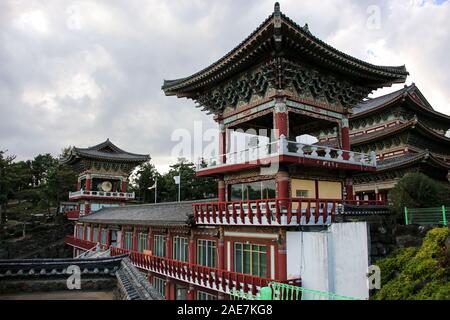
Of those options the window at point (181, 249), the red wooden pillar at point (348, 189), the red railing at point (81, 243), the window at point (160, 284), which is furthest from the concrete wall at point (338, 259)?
the red railing at point (81, 243)

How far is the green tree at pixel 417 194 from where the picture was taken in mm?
20281

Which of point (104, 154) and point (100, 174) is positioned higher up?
point (104, 154)

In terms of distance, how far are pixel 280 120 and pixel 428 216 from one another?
9.02 metres

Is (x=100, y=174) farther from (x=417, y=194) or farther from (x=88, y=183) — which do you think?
(x=417, y=194)

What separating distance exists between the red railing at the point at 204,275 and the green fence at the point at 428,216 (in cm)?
842

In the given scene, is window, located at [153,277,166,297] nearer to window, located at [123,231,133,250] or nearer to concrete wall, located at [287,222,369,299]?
window, located at [123,231,133,250]

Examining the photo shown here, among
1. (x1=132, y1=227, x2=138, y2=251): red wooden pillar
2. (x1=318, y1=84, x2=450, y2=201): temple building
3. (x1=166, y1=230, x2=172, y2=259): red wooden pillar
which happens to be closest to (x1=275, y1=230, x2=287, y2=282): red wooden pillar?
(x1=166, y1=230, x2=172, y2=259): red wooden pillar

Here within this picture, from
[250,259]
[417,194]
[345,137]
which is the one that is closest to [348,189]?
[345,137]

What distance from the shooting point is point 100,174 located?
5441 cm

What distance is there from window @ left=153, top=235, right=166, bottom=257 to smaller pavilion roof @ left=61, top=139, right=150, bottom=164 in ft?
80.9

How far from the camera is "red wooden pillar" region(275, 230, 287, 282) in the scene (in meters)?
18.4

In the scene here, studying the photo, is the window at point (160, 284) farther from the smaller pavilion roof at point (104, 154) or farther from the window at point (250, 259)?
the smaller pavilion roof at point (104, 154)

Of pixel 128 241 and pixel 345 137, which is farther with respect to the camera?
pixel 128 241

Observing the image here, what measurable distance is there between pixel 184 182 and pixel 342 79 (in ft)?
163
